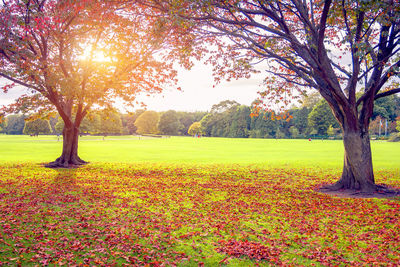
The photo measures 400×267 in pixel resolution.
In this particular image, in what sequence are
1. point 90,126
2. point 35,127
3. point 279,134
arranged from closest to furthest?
point 35,127, point 90,126, point 279,134

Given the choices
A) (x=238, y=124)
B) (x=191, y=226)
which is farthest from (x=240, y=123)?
(x=191, y=226)

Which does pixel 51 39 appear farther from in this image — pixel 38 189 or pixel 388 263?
pixel 388 263

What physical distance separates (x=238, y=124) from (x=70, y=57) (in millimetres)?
102905

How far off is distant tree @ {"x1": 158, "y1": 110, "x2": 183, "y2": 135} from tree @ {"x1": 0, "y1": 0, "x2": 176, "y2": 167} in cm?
10442

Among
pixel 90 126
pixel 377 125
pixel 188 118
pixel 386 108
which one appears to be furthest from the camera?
pixel 188 118

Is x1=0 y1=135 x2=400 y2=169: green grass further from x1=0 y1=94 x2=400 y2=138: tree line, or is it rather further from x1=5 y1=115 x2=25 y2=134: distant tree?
x1=5 y1=115 x2=25 y2=134: distant tree

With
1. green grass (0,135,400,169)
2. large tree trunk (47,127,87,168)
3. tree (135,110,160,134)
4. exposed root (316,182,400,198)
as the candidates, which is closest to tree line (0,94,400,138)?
tree (135,110,160,134)

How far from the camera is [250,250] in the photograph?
19.8 feet

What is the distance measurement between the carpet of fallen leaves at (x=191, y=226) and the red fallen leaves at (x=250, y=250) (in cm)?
2

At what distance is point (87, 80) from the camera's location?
65.2 ft

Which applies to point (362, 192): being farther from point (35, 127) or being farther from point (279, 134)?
point (279, 134)

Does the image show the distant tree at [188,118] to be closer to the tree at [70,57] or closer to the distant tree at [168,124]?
the distant tree at [168,124]

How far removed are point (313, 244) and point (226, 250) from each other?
1952 millimetres

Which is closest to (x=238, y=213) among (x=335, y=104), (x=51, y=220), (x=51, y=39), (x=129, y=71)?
(x=51, y=220)
